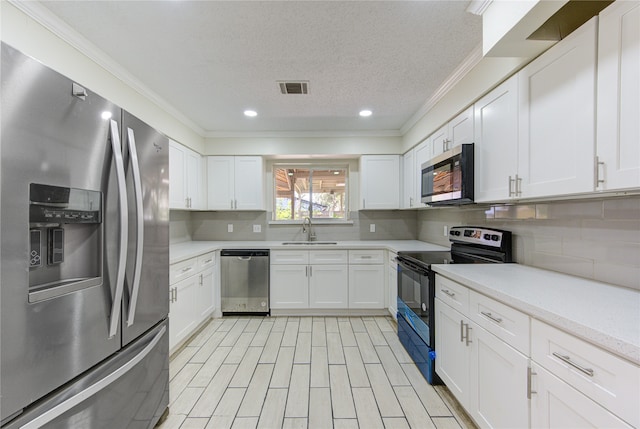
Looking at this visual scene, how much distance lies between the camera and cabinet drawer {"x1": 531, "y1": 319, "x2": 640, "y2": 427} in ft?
2.60

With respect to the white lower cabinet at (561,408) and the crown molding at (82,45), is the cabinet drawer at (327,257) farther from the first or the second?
the white lower cabinet at (561,408)

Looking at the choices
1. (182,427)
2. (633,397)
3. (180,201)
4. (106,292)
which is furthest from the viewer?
(180,201)

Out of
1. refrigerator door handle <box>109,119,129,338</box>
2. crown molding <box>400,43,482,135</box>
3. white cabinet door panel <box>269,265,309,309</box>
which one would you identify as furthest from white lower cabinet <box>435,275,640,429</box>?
white cabinet door panel <box>269,265,309,309</box>

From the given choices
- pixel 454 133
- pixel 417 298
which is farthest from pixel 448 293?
pixel 454 133

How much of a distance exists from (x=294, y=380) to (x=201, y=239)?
2.72m

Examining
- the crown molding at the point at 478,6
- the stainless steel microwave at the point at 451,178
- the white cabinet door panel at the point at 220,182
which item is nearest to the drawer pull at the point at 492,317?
the stainless steel microwave at the point at 451,178

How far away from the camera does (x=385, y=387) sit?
2.06 m

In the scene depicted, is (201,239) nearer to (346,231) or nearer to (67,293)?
(346,231)

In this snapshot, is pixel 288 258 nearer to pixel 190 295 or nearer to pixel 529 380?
pixel 190 295

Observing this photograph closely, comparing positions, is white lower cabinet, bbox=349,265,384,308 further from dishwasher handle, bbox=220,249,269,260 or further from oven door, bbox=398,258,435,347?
dishwasher handle, bbox=220,249,269,260

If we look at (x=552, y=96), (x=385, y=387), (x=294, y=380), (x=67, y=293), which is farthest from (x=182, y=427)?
(x=552, y=96)

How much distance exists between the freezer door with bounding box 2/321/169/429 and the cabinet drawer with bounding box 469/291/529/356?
1.81m

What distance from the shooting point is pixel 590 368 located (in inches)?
35.7

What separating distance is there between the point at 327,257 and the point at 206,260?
146cm
